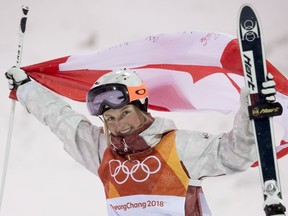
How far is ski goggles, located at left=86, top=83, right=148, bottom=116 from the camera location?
3.91 meters

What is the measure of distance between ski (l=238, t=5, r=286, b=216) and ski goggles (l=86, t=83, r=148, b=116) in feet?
2.09

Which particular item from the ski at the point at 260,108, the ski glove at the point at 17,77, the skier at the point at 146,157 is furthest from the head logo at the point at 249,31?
the ski glove at the point at 17,77

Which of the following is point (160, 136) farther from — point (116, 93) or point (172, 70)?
point (172, 70)

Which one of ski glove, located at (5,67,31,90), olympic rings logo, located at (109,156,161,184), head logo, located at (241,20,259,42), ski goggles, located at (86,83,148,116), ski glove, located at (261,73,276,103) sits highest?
ski glove, located at (5,67,31,90)

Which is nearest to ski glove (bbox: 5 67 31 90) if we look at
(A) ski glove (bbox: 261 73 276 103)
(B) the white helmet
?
(B) the white helmet

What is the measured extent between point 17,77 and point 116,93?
2.81ft

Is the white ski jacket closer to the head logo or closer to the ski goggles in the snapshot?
the ski goggles

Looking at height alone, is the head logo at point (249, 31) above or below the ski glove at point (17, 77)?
below

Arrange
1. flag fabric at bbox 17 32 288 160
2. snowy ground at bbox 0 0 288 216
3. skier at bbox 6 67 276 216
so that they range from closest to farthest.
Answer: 1. skier at bbox 6 67 276 216
2. flag fabric at bbox 17 32 288 160
3. snowy ground at bbox 0 0 288 216

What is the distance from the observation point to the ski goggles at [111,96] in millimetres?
3912

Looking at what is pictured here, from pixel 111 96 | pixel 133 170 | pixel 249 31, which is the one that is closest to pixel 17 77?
pixel 111 96

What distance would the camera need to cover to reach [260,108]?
3457 mm

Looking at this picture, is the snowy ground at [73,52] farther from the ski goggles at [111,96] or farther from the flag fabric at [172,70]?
the ski goggles at [111,96]

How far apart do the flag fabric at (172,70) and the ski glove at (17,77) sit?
6.5 inches
